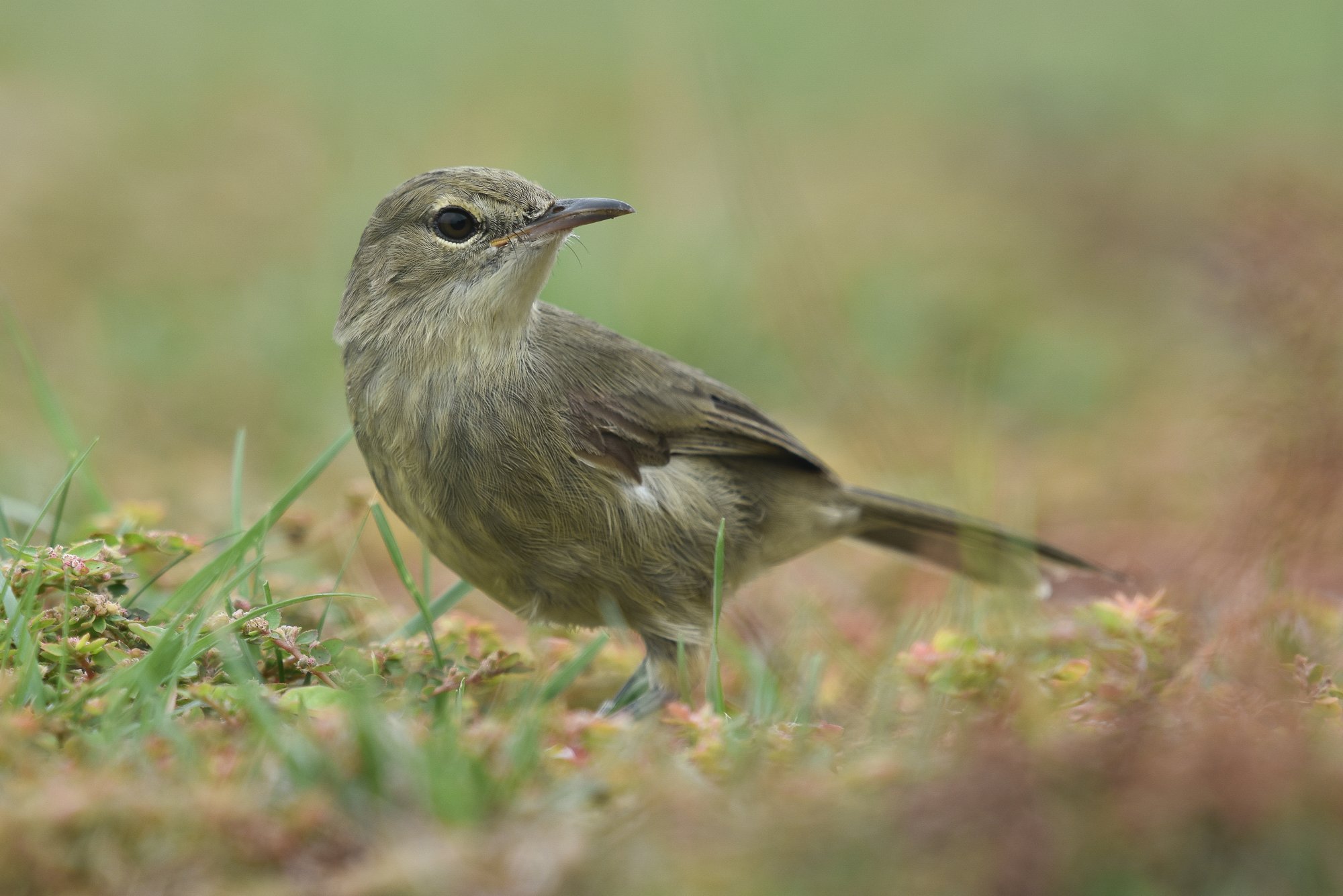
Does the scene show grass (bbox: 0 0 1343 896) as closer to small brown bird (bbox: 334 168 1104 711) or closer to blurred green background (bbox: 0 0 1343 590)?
blurred green background (bbox: 0 0 1343 590)

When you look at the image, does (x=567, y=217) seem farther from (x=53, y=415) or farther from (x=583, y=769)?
(x=583, y=769)

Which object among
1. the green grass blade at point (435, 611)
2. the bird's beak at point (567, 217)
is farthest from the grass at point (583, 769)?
the bird's beak at point (567, 217)

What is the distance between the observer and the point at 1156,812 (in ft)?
7.98

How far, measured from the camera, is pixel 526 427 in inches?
169

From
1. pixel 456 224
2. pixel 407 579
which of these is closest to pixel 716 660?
pixel 407 579

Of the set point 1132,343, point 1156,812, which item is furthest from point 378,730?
point 1132,343

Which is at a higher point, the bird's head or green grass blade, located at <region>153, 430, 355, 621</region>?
the bird's head

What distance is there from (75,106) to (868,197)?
750cm

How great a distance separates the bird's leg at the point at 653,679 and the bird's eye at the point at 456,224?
150 cm

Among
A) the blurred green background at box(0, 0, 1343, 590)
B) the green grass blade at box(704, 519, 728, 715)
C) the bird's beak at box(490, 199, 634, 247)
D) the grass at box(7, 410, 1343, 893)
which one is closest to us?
the grass at box(7, 410, 1343, 893)

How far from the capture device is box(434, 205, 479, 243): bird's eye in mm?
4480

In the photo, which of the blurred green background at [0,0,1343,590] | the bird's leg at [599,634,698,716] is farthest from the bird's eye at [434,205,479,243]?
the blurred green background at [0,0,1343,590]

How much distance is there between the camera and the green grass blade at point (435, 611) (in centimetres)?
429

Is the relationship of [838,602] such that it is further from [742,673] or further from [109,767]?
[109,767]
